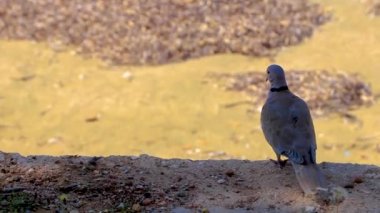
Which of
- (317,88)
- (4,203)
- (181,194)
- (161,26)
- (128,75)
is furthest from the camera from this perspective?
(161,26)

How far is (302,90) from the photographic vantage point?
31.5 ft

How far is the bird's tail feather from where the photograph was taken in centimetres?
468

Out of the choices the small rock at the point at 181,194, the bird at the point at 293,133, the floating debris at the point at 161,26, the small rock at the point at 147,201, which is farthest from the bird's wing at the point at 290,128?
the floating debris at the point at 161,26

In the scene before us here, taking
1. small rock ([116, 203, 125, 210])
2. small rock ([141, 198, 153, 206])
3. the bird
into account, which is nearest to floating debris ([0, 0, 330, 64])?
the bird

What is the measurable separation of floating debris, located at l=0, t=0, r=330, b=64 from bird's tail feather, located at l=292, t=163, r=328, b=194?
6006 millimetres

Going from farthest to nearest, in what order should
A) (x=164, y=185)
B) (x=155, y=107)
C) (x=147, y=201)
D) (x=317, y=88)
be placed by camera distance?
(x=317, y=88)
(x=155, y=107)
(x=164, y=185)
(x=147, y=201)

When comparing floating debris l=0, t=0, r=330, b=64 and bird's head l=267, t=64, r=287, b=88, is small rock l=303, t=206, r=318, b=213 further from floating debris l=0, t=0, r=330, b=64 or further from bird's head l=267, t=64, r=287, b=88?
floating debris l=0, t=0, r=330, b=64

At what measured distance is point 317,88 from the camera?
9.62 m

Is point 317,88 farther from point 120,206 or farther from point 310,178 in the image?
point 120,206

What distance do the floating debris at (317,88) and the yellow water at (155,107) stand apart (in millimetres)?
171

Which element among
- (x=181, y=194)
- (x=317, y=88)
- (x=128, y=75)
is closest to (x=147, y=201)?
(x=181, y=194)

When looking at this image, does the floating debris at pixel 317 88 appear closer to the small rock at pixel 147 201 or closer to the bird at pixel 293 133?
the bird at pixel 293 133

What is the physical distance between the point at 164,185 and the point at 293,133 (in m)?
0.88

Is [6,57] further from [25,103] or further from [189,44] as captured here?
[189,44]
